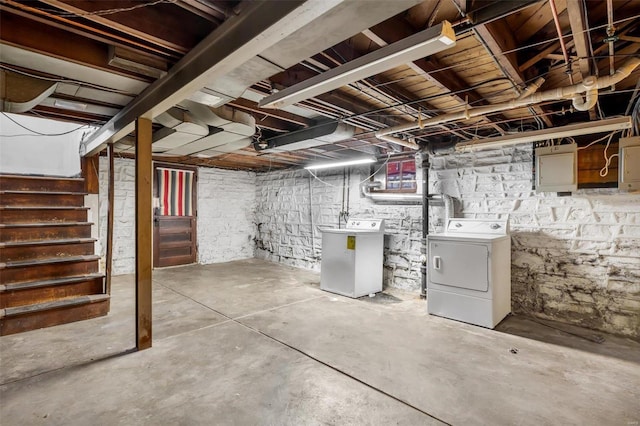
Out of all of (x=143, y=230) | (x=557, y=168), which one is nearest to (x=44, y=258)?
(x=143, y=230)

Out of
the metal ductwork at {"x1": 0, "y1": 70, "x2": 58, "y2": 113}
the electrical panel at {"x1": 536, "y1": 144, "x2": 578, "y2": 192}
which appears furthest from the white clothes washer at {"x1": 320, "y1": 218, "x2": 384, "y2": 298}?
the metal ductwork at {"x1": 0, "y1": 70, "x2": 58, "y2": 113}

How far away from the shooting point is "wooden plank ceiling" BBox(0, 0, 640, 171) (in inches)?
60.1

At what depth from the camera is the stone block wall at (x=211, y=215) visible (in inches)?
217

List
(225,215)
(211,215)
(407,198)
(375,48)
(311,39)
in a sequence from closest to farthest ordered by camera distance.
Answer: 1. (311,39)
2. (375,48)
3. (407,198)
4. (211,215)
5. (225,215)

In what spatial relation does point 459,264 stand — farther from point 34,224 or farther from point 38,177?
point 38,177

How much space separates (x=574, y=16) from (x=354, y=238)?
3.19 m

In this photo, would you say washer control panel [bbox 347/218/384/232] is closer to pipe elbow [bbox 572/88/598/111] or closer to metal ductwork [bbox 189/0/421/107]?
pipe elbow [bbox 572/88/598/111]

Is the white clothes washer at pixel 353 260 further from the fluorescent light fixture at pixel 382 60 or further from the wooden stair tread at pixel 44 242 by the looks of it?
the wooden stair tread at pixel 44 242

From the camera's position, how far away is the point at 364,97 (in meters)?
2.70

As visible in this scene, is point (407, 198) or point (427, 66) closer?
point (427, 66)

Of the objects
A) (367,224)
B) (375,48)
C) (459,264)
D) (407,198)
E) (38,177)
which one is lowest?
(459,264)

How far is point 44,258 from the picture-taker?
10.8 feet

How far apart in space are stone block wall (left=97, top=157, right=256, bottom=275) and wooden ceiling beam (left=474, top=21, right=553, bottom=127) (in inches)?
226

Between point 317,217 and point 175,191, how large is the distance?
2.87 m
